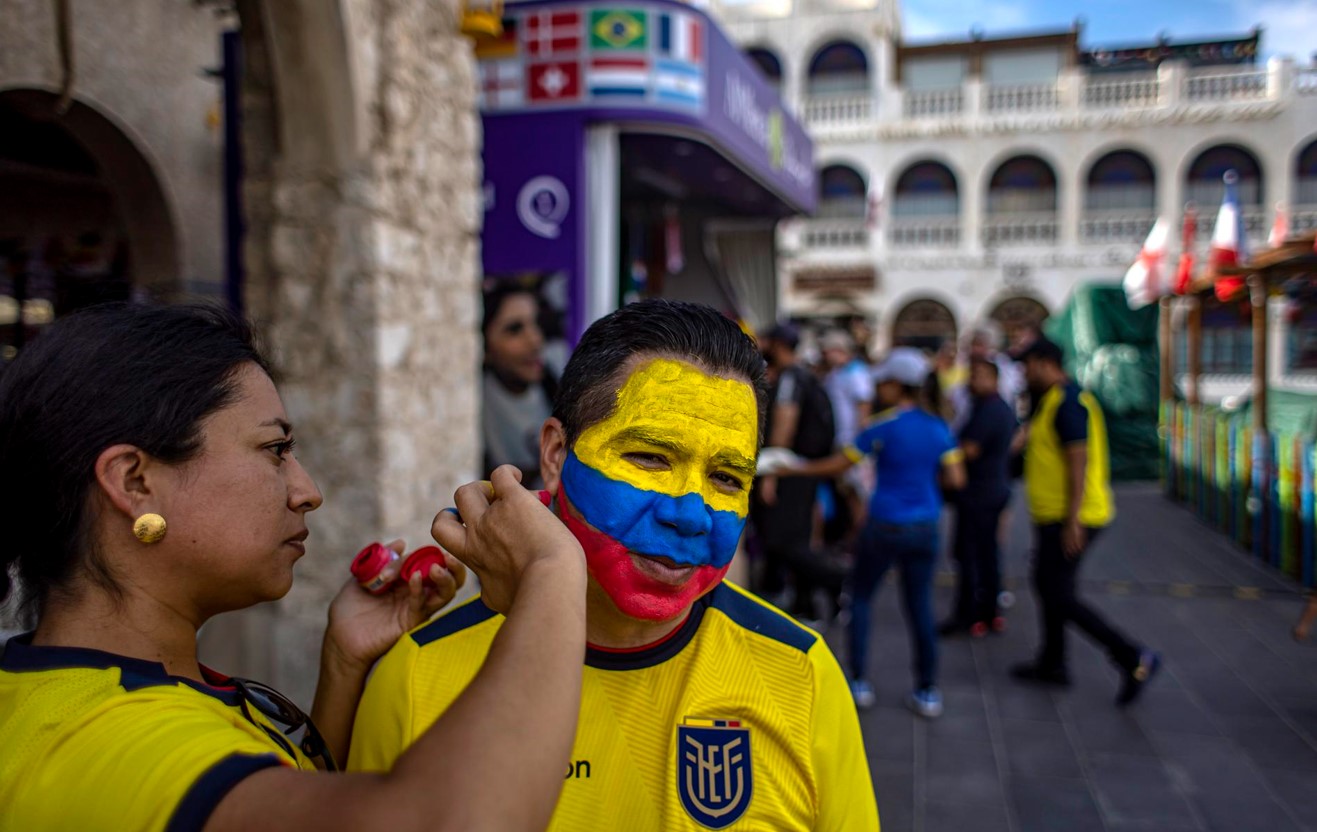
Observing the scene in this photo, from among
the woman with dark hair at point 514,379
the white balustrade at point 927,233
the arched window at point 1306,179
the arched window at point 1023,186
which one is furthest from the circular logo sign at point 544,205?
the arched window at point 1306,179

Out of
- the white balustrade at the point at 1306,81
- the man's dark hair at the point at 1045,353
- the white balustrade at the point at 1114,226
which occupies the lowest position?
the man's dark hair at the point at 1045,353

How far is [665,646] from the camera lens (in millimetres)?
1385

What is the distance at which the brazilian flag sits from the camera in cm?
509

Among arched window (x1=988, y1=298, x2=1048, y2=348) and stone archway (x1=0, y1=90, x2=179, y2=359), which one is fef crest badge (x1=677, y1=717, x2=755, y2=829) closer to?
stone archway (x1=0, y1=90, x2=179, y2=359)

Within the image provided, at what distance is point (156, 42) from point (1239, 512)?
30.1 ft

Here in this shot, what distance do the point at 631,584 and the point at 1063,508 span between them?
3974 millimetres

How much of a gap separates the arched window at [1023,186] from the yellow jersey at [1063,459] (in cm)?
2017

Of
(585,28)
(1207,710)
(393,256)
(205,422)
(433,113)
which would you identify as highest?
(585,28)

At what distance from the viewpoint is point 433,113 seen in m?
4.09

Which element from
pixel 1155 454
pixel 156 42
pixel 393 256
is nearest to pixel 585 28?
pixel 393 256

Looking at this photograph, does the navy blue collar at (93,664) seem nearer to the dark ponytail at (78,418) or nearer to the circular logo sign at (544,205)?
the dark ponytail at (78,418)

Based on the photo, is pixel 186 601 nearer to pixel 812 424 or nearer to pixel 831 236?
pixel 812 424

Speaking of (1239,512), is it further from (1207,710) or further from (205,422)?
(205,422)

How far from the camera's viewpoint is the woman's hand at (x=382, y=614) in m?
1.41
